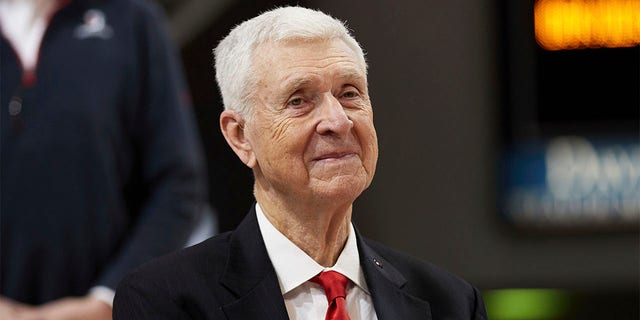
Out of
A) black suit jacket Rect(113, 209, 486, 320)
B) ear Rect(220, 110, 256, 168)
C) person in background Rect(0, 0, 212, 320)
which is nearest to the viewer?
black suit jacket Rect(113, 209, 486, 320)

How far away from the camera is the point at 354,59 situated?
5.83 ft

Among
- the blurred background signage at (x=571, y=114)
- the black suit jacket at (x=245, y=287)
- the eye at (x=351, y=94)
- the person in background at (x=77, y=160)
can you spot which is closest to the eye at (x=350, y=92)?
the eye at (x=351, y=94)

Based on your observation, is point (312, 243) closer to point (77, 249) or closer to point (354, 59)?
point (354, 59)

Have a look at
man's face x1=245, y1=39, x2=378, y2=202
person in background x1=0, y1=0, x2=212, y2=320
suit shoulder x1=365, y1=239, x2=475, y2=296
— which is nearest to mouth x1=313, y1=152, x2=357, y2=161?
man's face x1=245, y1=39, x2=378, y2=202

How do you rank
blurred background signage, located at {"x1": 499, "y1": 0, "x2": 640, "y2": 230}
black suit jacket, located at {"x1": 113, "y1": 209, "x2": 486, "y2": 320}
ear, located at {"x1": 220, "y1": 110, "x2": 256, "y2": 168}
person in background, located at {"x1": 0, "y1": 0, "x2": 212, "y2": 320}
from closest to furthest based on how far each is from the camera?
1. black suit jacket, located at {"x1": 113, "y1": 209, "x2": 486, "y2": 320}
2. ear, located at {"x1": 220, "y1": 110, "x2": 256, "y2": 168}
3. person in background, located at {"x1": 0, "y1": 0, "x2": 212, "y2": 320}
4. blurred background signage, located at {"x1": 499, "y1": 0, "x2": 640, "y2": 230}

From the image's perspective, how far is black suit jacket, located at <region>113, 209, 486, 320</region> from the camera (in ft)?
5.59

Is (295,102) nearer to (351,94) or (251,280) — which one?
(351,94)

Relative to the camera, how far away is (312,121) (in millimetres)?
1729

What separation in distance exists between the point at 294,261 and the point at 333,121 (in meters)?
0.23

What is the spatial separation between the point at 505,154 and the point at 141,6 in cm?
175

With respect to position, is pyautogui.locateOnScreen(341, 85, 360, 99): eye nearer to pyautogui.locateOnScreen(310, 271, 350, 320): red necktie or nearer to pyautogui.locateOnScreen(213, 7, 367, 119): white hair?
pyautogui.locateOnScreen(213, 7, 367, 119): white hair

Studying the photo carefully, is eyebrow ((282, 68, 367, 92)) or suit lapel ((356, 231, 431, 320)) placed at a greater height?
eyebrow ((282, 68, 367, 92))

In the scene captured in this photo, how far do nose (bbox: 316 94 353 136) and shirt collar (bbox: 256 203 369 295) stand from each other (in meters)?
0.19

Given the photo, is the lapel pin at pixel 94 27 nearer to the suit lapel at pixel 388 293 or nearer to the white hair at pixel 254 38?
the white hair at pixel 254 38
